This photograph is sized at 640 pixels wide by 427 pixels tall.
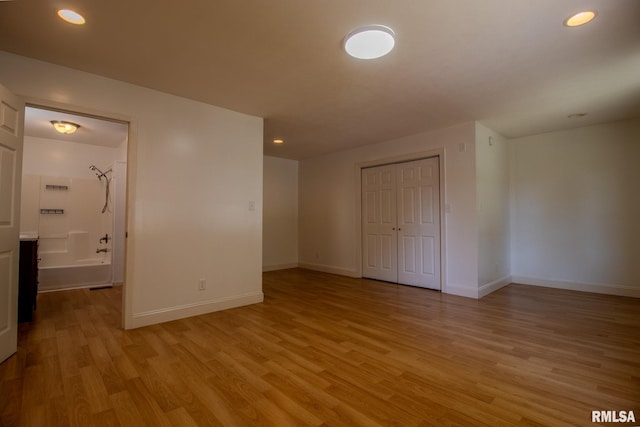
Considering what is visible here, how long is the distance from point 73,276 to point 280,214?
153 inches

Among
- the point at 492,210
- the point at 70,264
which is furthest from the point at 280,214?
the point at 492,210

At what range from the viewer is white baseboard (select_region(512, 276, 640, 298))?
4.23m

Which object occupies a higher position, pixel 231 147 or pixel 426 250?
pixel 231 147

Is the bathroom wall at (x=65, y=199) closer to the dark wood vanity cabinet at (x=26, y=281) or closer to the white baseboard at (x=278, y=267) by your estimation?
the dark wood vanity cabinet at (x=26, y=281)

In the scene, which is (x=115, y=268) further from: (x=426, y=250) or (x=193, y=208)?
(x=426, y=250)

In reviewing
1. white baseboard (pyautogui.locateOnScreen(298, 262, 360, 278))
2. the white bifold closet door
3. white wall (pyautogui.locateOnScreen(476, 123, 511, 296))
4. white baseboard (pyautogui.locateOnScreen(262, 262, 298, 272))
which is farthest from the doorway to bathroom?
white wall (pyautogui.locateOnScreen(476, 123, 511, 296))

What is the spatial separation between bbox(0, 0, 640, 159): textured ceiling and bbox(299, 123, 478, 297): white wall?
768 mm

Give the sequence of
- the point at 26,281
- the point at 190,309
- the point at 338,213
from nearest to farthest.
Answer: the point at 26,281
the point at 190,309
the point at 338,213

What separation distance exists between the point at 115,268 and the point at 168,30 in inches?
176

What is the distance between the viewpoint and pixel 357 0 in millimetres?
1875

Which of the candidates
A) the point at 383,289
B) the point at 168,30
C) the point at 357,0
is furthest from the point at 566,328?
the point at 168,30

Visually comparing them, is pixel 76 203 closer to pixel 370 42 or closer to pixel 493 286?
pixel 370 42

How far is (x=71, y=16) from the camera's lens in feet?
6.72

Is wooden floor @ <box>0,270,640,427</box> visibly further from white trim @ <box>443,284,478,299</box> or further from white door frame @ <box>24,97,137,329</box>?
white trim @ <box>443,284,478,299</box>
